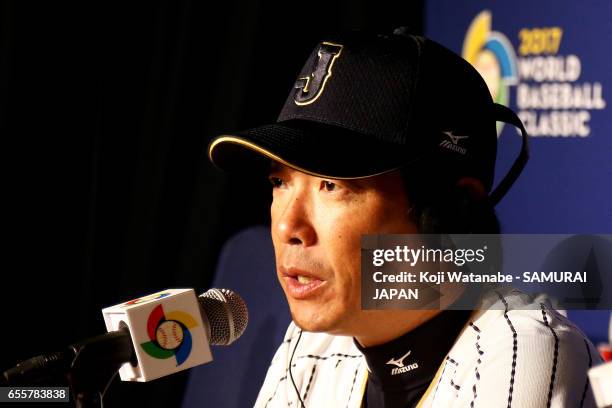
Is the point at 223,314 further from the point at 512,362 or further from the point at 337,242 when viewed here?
the point at 512,362

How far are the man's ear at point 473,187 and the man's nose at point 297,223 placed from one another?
9.0 inches

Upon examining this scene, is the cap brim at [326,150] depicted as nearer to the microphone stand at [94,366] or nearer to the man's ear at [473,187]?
the man's ear at [473,187]

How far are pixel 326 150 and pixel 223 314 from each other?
0.98ft

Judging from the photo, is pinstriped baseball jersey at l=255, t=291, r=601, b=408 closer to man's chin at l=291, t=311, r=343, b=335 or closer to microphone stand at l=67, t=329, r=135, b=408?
man's chin at l=291, t=311, r=343, b=335

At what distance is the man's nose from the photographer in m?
1.34

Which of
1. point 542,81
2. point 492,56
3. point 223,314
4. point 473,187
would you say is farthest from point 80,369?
point 492,56

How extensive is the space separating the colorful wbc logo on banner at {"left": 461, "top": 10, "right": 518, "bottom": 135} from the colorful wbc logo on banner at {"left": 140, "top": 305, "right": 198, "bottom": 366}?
4.55 ft

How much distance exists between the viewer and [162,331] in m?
1.24

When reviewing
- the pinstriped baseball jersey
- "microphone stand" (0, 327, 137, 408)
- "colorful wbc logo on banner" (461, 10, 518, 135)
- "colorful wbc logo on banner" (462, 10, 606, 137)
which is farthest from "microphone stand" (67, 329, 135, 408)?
"colorful wbc logo on banner" (461, 10, 518, 135)

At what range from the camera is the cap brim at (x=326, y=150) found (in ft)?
4.24

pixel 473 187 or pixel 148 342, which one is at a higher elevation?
pixel 473 187

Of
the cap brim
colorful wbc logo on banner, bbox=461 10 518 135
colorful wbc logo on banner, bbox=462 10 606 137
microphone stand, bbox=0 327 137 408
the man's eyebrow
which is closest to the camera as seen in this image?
microphone stand, bbox=0 327 137 408

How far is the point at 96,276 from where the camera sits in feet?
10.3

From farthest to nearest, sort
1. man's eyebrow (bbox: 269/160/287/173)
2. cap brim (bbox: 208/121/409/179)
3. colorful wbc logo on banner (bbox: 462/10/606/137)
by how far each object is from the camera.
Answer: colorful wbc logo on banner (bbox: 462/10/606/137) → man's eyebrow (bbox: 269/160/287/173) → cap brim (bbox: 208/121/409/179)
